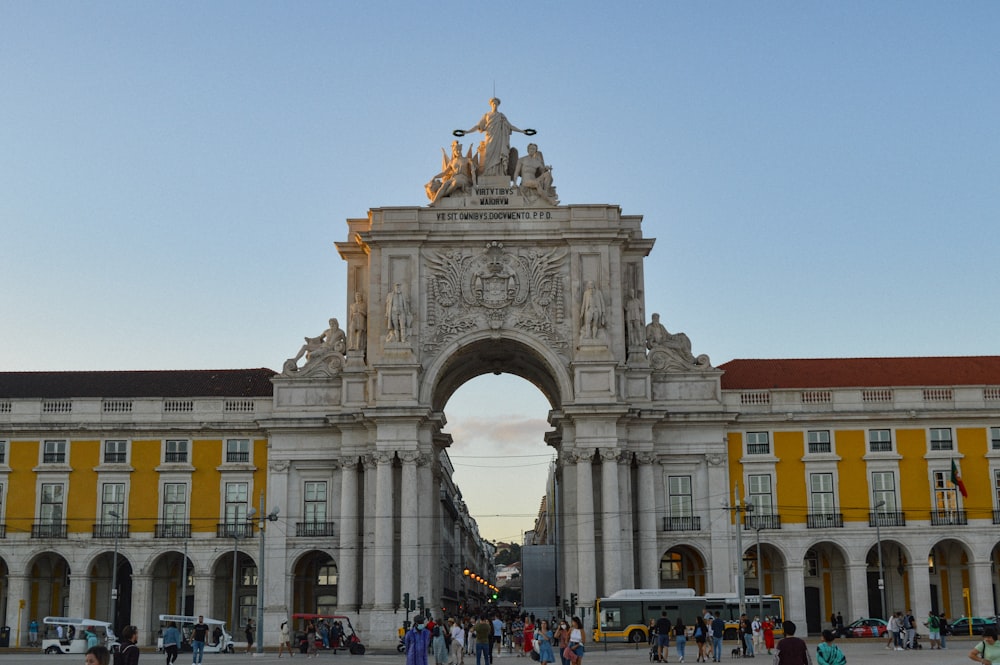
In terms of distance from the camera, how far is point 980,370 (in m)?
64.3

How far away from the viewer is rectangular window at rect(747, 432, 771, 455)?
6050 cm

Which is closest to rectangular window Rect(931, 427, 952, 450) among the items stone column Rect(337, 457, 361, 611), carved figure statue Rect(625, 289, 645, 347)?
carved figure statue Rect(625, 289, 645, 347)

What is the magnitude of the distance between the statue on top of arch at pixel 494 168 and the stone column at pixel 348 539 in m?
14.0

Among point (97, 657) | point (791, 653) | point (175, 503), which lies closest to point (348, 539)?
point (175, 503)

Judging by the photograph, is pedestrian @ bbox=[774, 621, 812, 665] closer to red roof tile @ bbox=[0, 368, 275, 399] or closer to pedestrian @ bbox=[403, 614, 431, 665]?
pedestrian @ bbox=[403, 614, 431, 665]

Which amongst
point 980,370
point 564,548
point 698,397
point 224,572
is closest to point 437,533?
point 564,548

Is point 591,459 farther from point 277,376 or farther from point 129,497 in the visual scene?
point 129,497

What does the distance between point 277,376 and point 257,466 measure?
4.66 m

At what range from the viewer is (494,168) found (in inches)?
2424

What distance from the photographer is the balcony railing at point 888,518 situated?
193 ft

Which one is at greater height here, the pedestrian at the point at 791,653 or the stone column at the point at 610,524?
the stone column at the point at 610,524

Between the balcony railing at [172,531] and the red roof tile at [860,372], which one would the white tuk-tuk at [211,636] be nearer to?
the balcony railing at [172,531]

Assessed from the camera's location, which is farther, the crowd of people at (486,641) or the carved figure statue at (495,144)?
the carved figure statue at (495,144)

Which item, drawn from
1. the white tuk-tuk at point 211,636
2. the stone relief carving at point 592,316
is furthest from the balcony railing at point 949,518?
the white tuk-tuk at point 211,636
